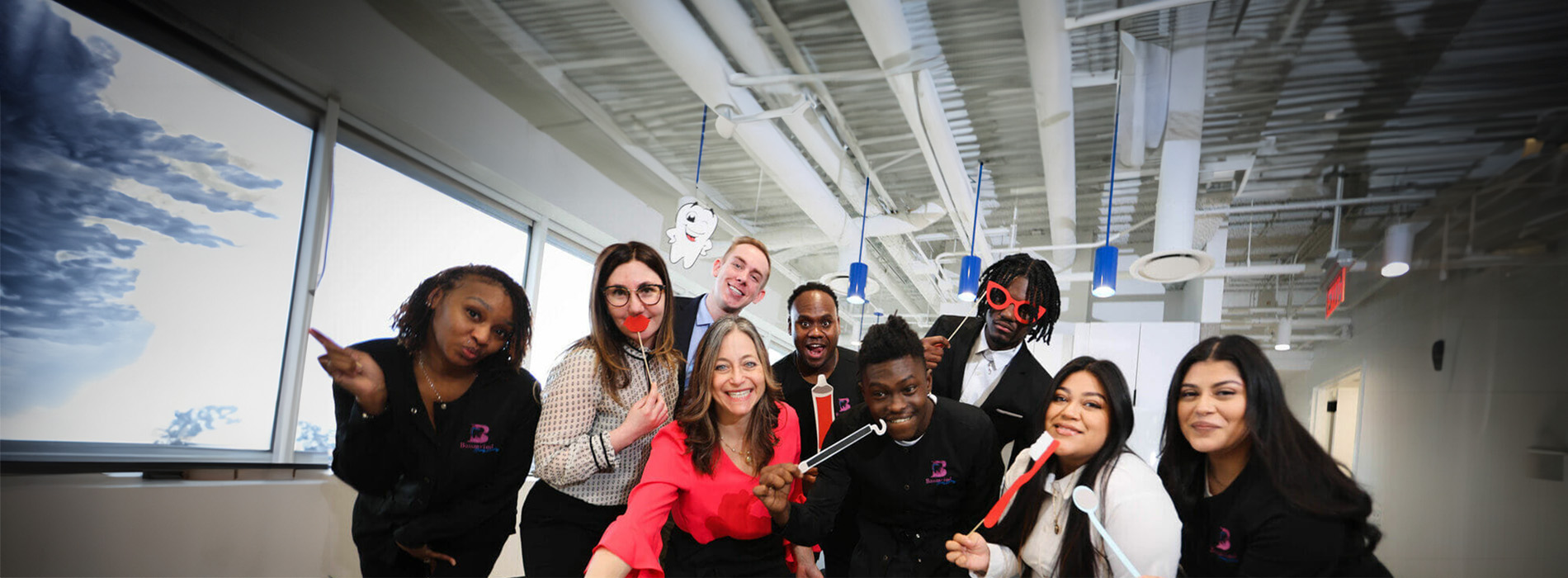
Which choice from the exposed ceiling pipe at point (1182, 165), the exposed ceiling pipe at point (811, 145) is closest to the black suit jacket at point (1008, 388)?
the exposed ceiling pipe at point (1182, 165)

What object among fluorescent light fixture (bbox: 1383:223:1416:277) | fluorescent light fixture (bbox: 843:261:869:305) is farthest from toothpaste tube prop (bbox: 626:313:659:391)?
fluorescent light fixture (bbox: 1383:223:1416:277)

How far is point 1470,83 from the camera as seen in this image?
9.58 feet

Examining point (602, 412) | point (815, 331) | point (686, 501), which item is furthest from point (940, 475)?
point (602, 412)

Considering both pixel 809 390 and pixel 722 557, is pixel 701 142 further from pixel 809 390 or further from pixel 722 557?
pixel 722 557

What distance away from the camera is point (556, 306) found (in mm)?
3807

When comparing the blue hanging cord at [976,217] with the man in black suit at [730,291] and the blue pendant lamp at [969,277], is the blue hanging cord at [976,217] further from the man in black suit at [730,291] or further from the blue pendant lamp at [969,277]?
the man in black suit at [730,291]

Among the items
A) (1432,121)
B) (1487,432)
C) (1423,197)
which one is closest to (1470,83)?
(1432,121)

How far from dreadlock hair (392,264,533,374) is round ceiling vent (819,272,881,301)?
199 centimetres

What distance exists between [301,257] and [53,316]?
0.69m

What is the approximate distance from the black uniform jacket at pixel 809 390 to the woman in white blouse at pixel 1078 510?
88cm

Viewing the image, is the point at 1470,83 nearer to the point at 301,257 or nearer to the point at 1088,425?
the point at 1088,425

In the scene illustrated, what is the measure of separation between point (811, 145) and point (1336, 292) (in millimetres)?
2501

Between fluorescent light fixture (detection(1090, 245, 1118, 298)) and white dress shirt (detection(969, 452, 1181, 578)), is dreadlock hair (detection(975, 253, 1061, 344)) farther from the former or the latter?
white dress shirt (detection(969, 452, 1181, 578))

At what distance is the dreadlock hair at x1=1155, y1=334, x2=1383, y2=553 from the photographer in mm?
1845
